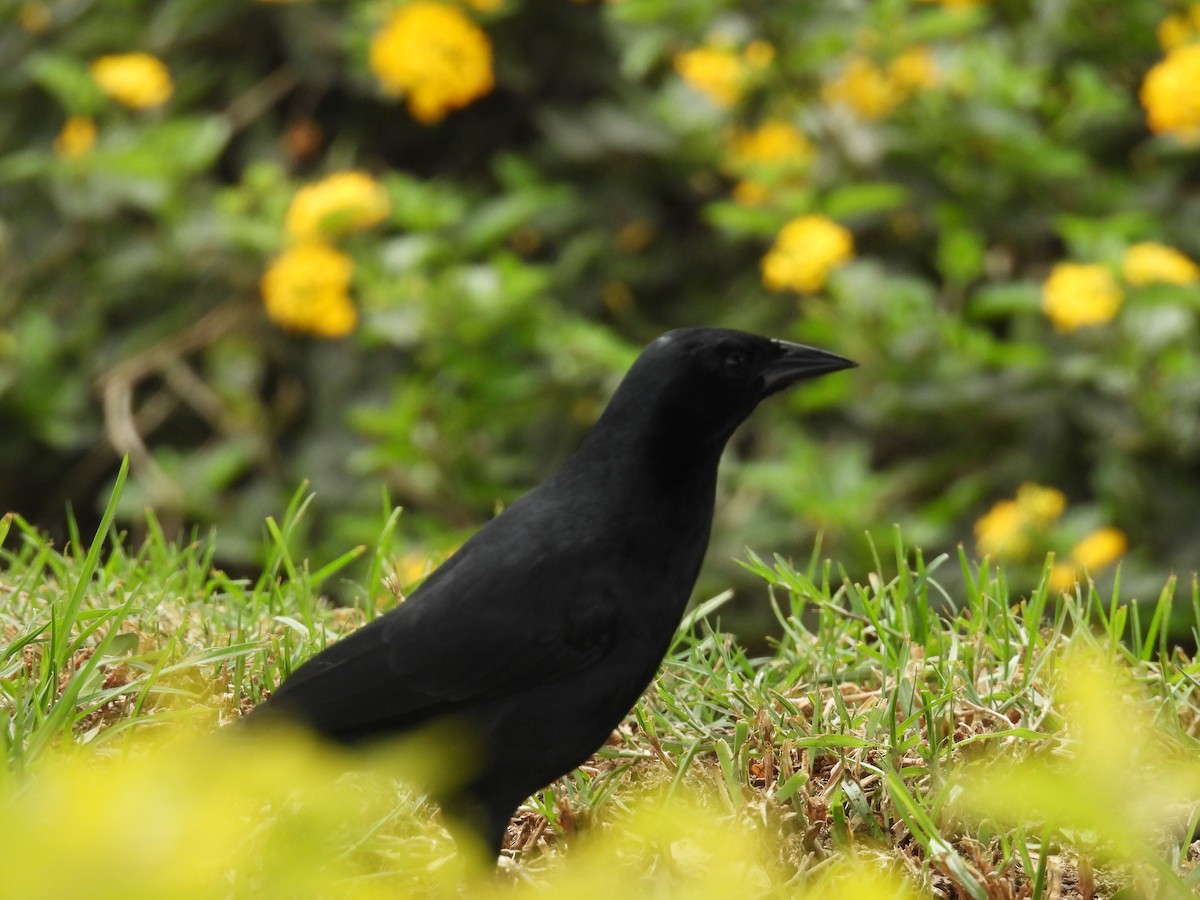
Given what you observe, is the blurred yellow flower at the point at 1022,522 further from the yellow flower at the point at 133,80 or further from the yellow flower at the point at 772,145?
the yellow flower at the point at 133,80

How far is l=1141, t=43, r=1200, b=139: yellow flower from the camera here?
3947mm

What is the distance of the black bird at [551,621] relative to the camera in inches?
82.5

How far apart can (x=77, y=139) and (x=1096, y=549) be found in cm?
346

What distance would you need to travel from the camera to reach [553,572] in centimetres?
217

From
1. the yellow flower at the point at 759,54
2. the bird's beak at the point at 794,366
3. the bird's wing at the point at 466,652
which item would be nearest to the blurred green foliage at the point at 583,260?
the yellow flower at the point at 759,54

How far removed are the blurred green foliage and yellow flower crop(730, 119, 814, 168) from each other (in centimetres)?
4

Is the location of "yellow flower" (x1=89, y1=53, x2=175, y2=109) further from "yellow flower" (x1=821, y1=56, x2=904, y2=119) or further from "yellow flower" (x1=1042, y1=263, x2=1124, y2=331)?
"yellow flower" (x1=1042, y1=263, x2=1124, y2=331)

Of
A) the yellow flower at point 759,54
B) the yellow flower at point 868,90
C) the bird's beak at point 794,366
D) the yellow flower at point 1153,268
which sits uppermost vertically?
the yellow flower at point 759,54

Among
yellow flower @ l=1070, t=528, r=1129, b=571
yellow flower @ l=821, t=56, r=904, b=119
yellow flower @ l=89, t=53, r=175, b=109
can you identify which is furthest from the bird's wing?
yellow flower @ l=89, t=53, r=175, b=109

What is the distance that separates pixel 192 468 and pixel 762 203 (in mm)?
1977

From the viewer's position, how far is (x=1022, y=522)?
384cm

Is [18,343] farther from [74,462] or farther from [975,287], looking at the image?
[975,287]

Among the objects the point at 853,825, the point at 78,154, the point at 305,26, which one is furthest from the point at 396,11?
the point at 853,825

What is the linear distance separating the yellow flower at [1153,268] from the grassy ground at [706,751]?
4.36 feet
